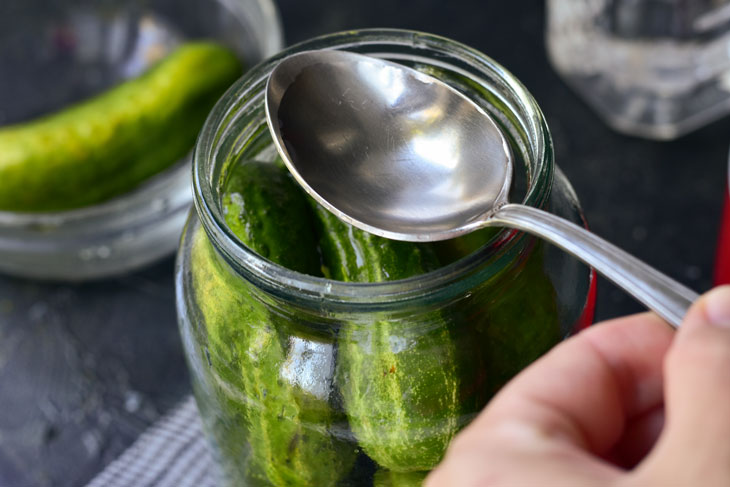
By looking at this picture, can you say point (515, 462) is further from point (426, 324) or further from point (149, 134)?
point (149, 134)

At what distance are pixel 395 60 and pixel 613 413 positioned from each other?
262 mm

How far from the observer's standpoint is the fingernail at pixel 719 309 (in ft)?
0.89

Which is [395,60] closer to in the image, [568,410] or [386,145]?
[386,145]

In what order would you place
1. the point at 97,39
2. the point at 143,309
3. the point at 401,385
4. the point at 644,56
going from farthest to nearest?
the point at 97,39, the point at 644,56, the point at 143,309, the point at 401,385

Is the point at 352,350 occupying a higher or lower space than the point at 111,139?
higher

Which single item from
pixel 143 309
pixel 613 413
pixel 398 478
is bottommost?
pixel 143 309

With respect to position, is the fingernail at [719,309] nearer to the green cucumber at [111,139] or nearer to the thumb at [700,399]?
the thumb at [700,399]

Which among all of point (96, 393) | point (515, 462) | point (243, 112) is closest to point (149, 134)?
point (96, 393)

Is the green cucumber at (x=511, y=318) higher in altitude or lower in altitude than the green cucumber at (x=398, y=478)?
higher

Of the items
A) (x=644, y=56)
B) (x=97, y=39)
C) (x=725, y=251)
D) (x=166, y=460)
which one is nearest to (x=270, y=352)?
(x=166, y=460)

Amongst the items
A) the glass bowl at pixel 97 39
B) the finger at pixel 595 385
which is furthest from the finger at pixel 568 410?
the glass bowl at pixel 97 39

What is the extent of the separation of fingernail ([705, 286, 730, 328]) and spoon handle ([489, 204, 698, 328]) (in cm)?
4

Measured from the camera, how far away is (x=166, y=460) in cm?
67

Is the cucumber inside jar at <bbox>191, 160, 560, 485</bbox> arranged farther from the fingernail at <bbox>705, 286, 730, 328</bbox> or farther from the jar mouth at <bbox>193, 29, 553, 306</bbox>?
the fingernail at <bbox>705, 286, 730, 328</bbox>
